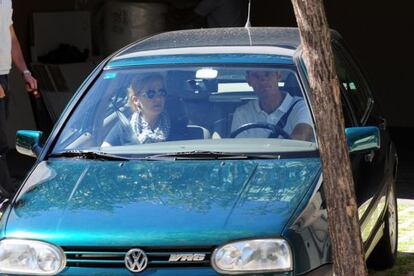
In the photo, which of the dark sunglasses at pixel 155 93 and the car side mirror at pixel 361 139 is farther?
the dark sunglasses at pixel 155 93

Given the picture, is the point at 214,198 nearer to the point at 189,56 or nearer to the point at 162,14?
the point at 189,56

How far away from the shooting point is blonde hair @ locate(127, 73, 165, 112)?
5493 mm

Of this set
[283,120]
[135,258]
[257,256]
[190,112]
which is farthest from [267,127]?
[135,258]

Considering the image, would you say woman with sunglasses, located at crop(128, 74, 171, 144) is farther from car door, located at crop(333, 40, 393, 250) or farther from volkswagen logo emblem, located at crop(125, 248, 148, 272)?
volkswagen logo emblem, located at crop(125, 248, 148, 272)

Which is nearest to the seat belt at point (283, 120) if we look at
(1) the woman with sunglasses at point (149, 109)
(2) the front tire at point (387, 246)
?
(1) the woman with sunglasses at point (149, 109)

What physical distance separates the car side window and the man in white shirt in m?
0.50

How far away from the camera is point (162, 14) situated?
14.1 m

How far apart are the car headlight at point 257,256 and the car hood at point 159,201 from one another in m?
0.05

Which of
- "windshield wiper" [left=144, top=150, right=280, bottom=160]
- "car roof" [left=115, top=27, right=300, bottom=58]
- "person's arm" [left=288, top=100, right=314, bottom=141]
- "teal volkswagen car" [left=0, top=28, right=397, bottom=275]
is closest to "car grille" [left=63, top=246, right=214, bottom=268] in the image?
"teal volkswagen car" [left=0, top=28, right=397, bottom=275]

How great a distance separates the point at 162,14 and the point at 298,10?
10.5m

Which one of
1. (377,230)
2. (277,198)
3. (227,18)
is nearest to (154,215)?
(277,198)

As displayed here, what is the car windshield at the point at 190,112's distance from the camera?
513 cm

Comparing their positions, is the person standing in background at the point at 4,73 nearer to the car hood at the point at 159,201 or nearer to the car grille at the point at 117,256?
the car hood at the point at 159,201

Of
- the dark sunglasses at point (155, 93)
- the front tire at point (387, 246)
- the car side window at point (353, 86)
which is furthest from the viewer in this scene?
the front tire at point (387, 246)
